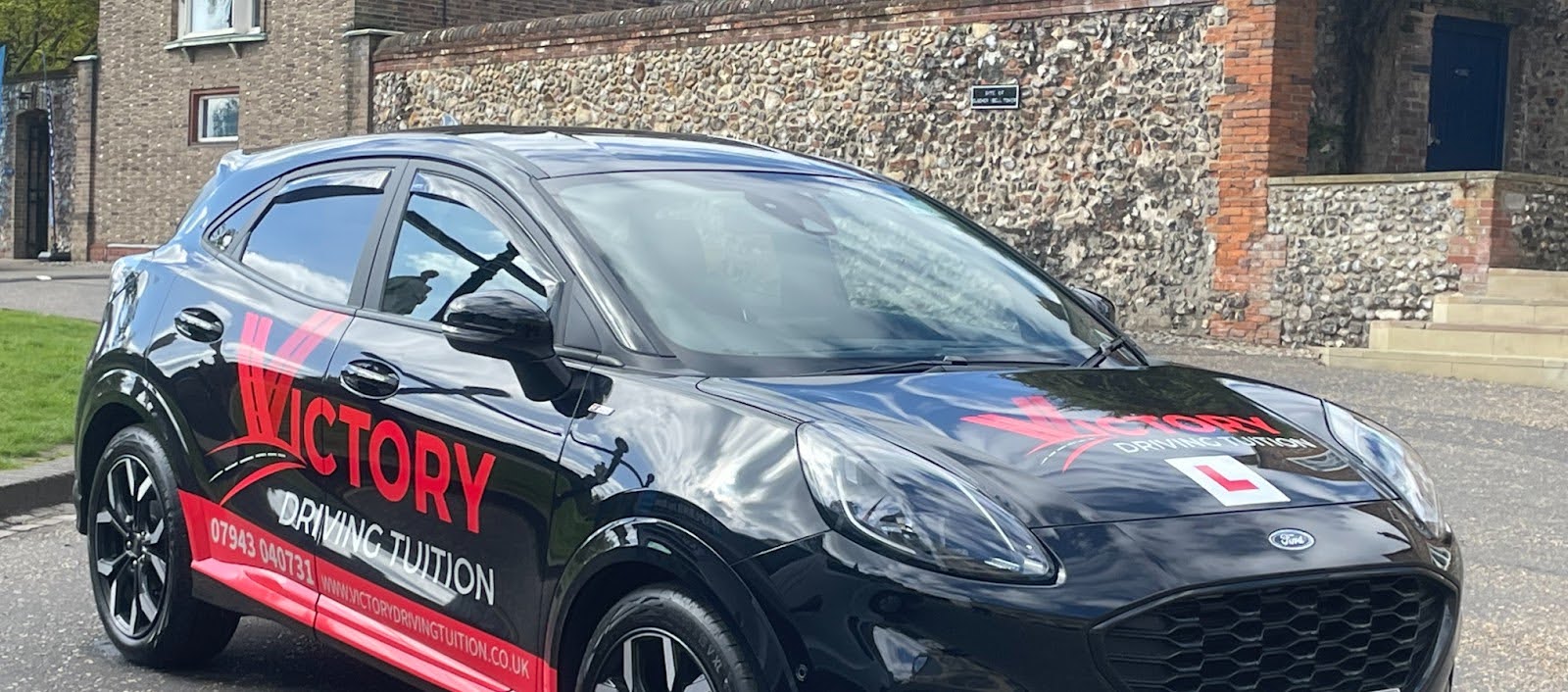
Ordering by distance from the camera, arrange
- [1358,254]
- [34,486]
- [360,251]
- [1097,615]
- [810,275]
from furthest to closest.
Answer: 1. [1358,254]
2. [34,486]
3. [360,251]
4. [810,275]
5. [1097,615]

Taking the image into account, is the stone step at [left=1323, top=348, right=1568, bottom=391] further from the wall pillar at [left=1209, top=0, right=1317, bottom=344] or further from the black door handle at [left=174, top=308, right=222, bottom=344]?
the black door handle at [left=174, top=308, right=222, bottom=344]

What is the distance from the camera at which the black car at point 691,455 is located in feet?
11.1

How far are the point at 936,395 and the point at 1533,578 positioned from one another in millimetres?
4351

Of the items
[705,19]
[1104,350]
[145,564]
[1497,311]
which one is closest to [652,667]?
[1104,350]

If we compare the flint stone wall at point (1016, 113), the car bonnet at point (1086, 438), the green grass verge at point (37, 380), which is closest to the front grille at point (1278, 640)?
the car bonnet at point (1086, 438)

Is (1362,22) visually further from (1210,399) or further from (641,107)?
(1210,399)

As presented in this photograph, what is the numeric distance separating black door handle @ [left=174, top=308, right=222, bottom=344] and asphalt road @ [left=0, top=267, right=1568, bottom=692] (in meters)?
1.05

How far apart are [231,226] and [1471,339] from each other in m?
12.0

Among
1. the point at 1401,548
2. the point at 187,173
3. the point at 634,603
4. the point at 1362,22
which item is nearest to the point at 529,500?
the point at 634,603

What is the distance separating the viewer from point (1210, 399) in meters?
4.24

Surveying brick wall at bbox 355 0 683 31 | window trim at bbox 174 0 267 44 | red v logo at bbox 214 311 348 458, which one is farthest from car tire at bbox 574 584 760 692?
window trim at bbox 174 0 267 44

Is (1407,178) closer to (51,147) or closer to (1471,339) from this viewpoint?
(1471,339)

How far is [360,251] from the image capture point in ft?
16.6

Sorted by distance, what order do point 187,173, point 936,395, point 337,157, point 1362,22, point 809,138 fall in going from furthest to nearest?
1. point 187,173
2. point 809,138
3. point 1362,22
4. point 337,157
5. point 936,395
